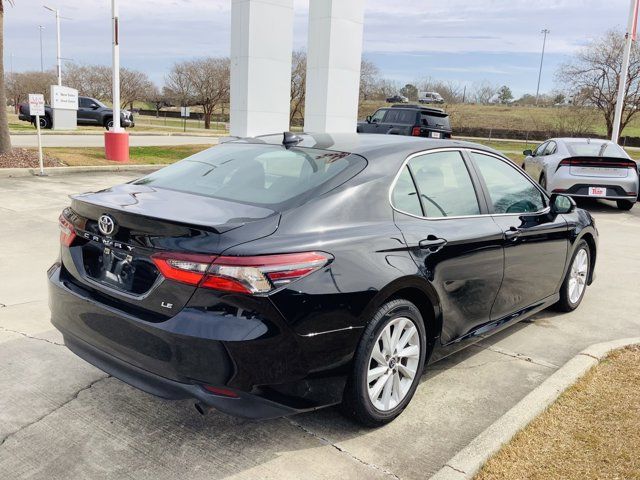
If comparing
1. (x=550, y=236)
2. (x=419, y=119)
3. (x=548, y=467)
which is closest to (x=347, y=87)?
(x=419, y=119)

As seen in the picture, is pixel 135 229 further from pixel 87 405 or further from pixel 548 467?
pixel 548 467

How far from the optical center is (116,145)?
1594 cm

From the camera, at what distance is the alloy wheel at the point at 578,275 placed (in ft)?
17.8

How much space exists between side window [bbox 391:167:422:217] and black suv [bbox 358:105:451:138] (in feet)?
53.0

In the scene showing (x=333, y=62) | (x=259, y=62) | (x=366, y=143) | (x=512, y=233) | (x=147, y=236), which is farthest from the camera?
(x=333, y=62)

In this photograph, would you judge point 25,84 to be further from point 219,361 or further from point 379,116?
point 219,361

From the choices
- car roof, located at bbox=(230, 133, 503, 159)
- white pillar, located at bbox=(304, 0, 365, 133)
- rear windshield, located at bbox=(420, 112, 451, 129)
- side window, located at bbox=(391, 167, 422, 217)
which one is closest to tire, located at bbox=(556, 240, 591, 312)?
car roof, located at bbox=(230, 133, 503, 159)

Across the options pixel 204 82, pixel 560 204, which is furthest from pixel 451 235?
pixel 204 82

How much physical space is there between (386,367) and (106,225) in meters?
1.65

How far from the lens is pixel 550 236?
4.77 meters

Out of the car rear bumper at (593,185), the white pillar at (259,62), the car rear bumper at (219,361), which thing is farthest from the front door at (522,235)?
the white pillar at (259,62)

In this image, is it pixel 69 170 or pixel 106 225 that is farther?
pixel 69 170

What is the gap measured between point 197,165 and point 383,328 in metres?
1.68

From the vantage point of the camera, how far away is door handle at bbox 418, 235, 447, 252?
344 cm
